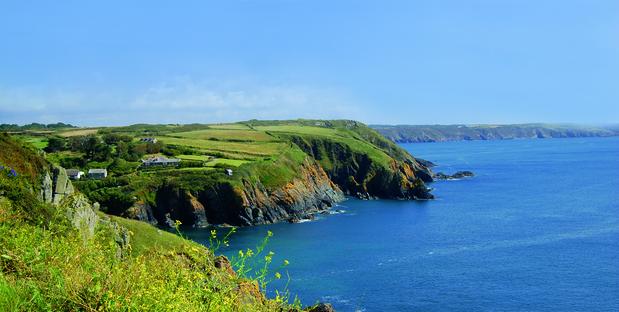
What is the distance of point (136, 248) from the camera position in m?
45.0

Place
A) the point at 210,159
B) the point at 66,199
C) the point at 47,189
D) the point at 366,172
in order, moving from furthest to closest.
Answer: the point at 366,172, the point at 210,159, the point at 47,189, the point at 66,199

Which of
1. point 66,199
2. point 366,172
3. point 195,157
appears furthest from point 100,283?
point 366,172

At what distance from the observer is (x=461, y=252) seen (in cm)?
7962

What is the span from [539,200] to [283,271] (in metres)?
83.5

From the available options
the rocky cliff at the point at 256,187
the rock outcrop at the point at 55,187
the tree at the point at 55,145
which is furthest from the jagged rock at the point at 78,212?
the tree at the point at 55,145

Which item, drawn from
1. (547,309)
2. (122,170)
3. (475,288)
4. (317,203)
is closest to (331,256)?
(475,288)

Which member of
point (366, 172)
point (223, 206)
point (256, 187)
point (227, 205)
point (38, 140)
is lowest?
point (223, 206)

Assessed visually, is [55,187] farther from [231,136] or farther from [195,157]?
[231,136]

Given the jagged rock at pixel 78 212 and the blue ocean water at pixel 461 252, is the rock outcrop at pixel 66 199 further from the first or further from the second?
the blue ocean water at pixel 461 252

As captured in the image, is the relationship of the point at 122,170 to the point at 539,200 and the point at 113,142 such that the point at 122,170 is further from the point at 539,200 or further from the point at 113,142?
the point at 539,200

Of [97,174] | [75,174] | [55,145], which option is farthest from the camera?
[55,145]

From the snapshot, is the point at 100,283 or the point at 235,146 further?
the point at 235,146

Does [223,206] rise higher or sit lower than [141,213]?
higher

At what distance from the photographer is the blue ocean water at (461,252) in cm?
5912
